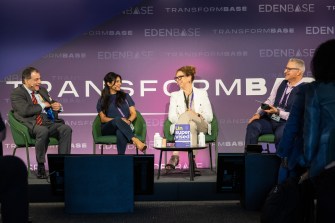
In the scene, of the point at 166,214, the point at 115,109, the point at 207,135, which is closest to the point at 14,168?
the point at 166,214

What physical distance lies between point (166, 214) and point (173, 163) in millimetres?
2294

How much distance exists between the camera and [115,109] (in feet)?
25.1

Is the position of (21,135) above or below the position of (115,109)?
below

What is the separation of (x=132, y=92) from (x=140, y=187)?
2.92m

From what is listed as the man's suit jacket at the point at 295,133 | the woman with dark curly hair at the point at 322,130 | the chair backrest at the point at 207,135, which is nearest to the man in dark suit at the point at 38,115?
the chair backrest at the point at 207,135

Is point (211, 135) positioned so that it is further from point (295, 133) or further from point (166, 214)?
point (295, 133)

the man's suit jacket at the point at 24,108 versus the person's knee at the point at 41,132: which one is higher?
the man's suit jacket at the point at 24,108

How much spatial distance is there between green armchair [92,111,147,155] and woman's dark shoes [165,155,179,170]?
45cm

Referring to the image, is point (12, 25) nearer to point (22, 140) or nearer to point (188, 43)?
point (22, 140)

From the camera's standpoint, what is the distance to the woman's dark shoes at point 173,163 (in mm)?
7590

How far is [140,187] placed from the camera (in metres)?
5.57

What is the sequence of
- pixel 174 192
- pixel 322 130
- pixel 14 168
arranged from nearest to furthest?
pixel 322 130 → pixel 14 168 → pixel 174 192

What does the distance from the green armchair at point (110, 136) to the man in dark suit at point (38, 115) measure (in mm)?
347

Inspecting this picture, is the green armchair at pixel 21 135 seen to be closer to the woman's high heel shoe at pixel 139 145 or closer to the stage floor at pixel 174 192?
the stage floor at pixel 174 192
